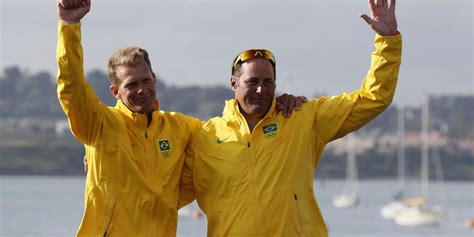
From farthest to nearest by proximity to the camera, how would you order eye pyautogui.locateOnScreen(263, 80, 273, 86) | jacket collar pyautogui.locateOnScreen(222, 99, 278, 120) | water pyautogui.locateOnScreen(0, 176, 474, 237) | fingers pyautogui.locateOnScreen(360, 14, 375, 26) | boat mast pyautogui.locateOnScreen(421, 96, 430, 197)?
boat mast pyautogui.locateOnScreen(421, 96, 430, 197), water pyautogui.locateOnScreen(0, 176, 474, 237), jacket collar pyautogui.locateOnScreen(222, 99, 278, 120), fingers pyautogui.locateOnScreen(360, 14, 375, 26), eye pyautogui.locateOnScreen(263, 80, 273, 86)

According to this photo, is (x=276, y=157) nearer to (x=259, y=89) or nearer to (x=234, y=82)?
(x=259, y=89)

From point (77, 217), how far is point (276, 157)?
74.4 metres

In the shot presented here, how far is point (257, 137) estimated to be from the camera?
1102cm

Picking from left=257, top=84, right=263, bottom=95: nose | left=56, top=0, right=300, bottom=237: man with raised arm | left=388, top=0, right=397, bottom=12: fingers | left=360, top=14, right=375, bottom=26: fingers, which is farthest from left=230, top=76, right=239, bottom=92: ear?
left=388, top=0, right=397, bottom=12: fingers

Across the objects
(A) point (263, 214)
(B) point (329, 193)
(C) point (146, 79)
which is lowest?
(B) point (329, 193)

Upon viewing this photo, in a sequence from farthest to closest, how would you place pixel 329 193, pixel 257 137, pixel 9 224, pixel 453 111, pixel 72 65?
pixel 453 111
pixel 329 193
pixel 9 224
pixel 257 137
pixel 72 65

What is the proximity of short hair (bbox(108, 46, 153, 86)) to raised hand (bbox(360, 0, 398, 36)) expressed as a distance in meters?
1.69

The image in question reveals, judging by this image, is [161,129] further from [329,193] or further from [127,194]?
[329,193]

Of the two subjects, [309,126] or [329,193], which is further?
[329,193]

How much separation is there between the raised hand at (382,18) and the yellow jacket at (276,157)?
6 cm

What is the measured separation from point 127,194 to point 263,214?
1.04 m

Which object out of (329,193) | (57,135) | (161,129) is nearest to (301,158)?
(161,129)

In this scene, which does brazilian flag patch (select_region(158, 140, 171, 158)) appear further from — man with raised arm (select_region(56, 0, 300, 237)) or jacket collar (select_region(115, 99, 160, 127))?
jacket collar (select_region(115, 99, 160, 127))

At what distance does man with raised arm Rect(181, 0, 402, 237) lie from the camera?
35.8ft
